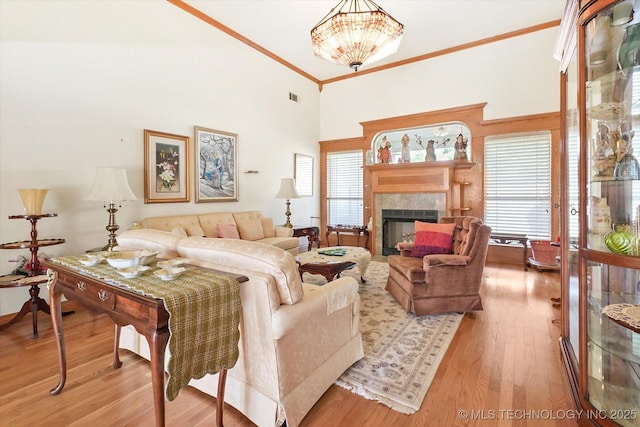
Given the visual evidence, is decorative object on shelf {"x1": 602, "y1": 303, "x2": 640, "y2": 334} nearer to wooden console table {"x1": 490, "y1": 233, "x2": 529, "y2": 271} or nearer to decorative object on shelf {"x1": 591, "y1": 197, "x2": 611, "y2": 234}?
decorative object on shelf {"x1": 591, "y1": 197, "x2": 611, "y2": 234}

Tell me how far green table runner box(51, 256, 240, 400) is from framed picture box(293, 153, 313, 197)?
5.60 metres

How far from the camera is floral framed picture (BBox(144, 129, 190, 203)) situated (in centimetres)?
421

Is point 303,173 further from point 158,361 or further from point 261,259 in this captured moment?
point 158,361

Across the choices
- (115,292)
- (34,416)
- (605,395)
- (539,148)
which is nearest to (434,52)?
(539,148)

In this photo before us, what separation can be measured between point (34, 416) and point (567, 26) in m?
4.06

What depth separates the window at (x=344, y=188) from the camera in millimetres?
7328

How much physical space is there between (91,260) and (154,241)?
1.30 ft

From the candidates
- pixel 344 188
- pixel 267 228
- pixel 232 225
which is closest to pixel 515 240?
pixel 344 188

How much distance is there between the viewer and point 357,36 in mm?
3152

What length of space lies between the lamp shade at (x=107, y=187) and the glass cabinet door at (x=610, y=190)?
13.0ft

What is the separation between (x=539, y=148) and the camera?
5270 millimetres

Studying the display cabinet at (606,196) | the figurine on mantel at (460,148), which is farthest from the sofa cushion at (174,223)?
the figurine on mantel at (460,148)

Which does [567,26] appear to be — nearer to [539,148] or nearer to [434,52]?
[539,148]

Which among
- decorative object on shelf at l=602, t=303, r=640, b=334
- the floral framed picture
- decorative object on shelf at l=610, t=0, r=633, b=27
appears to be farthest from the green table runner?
the floral framed picture
